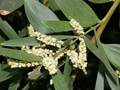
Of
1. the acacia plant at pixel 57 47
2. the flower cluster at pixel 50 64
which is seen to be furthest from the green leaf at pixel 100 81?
the flower cluster at pixel 50 64

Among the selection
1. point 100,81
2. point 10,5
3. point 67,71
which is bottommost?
point 100,81

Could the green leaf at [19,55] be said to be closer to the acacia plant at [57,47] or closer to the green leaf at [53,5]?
the acacia plant at [57,47]

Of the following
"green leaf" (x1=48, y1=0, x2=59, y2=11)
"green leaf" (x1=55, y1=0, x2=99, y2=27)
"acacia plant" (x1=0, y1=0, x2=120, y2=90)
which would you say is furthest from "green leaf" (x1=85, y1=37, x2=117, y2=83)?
"green leaf" (x1=48, y1=0, x2=59, y2=11)

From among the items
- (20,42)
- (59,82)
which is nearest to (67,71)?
(59,82)

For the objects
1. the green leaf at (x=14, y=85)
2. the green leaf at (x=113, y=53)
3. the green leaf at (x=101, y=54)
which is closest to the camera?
the green leaf at (x=101, y=54)

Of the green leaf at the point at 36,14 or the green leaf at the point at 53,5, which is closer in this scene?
the green leaf at the point at 36,14

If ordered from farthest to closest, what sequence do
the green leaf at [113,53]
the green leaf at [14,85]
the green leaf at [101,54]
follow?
the green leaf at [14,85]
the green leaf at [113,53]
the green leaf at [101,54]

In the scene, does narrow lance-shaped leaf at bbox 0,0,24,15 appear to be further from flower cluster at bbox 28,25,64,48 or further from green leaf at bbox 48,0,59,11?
flower cluster at bbox 28,25,64,48

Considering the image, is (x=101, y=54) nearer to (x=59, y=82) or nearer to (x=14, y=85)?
(x=59, y=82)
